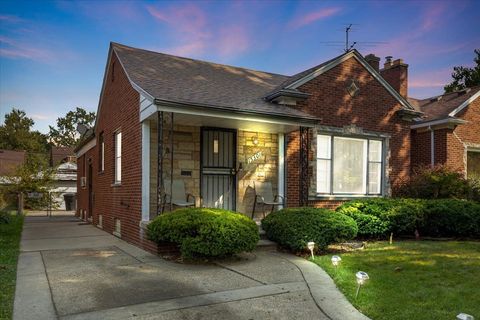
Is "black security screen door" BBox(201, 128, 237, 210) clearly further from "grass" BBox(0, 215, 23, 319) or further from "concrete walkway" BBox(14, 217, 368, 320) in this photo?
"grass" BBox(0, 215, 23, 319)

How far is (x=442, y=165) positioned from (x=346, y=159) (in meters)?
3.41

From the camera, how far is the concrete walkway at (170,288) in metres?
4.38

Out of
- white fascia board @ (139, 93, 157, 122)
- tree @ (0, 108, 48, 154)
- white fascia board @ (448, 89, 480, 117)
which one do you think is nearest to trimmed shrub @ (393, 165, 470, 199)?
white fascia board @ (448, 89, 480, 117)

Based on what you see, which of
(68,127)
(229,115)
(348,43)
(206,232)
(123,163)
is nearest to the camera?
(206,232)

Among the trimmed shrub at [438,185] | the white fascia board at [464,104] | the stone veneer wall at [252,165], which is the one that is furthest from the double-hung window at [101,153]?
the white fascia board at [464,104]

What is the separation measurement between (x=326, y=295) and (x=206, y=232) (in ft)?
7.72

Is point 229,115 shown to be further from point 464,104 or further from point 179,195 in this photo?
point 464,104

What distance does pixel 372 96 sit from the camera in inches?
473

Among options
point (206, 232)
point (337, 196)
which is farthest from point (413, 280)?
point (337, 196)

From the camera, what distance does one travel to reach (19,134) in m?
55.6

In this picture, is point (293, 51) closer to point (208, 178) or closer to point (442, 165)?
point (442, 165)

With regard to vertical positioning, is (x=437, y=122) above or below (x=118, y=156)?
above

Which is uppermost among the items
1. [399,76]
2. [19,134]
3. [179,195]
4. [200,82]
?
[19,134]

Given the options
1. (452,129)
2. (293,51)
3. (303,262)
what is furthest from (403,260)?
(293,51)
